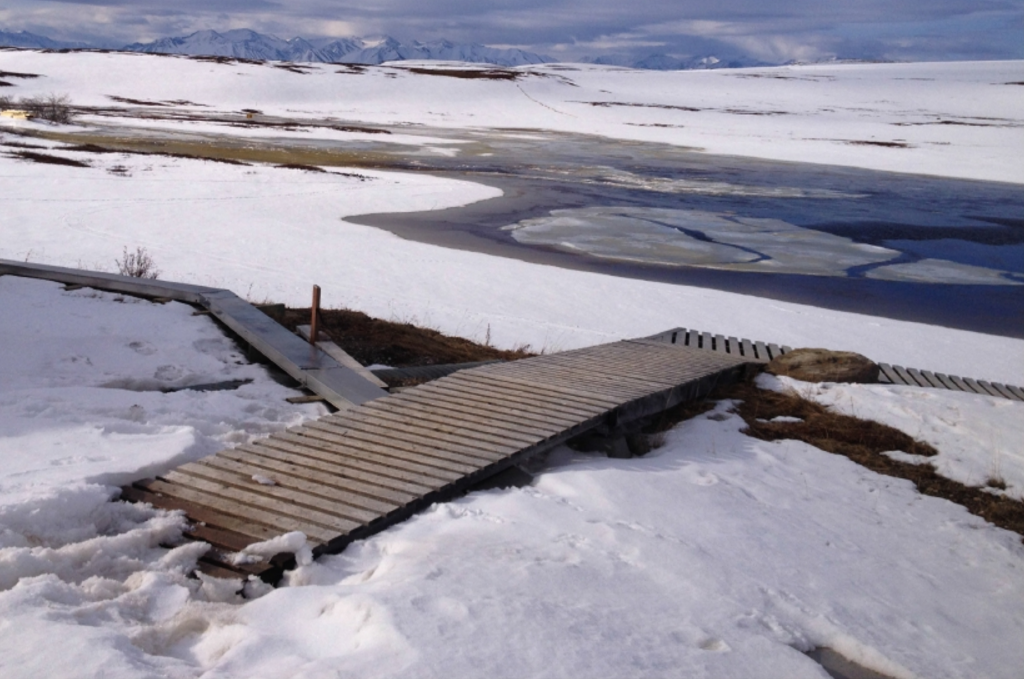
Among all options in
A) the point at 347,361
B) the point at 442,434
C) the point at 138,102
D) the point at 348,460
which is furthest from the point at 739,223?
the point at 138,102

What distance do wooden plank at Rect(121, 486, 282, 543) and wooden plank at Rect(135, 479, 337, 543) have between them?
18 mm

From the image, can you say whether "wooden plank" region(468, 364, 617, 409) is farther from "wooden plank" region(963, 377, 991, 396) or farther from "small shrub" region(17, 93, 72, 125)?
"small shrub" region(17, 93, 72, 125)

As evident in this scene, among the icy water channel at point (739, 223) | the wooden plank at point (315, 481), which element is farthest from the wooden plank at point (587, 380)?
the icy water channel at point (739, 223)

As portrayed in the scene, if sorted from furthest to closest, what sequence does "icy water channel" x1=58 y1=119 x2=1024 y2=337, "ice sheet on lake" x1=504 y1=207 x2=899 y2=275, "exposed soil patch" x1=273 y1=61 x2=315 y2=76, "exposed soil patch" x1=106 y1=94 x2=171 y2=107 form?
"exposed soil patch" x1=273 y1=61 x2=315 y2=76 < "exposed soil patch" x1=106 y1=94 x2=171 y2=107 < "ice sheet on lake" x1=504 y1=207 x2=899 y2=275 < "icy water channel" x1=58 y1=119 x2=1024 y2=337

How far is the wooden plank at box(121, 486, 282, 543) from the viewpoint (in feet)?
14.5

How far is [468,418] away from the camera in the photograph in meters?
6.16

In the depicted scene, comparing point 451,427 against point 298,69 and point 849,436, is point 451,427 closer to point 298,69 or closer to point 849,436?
point 849,436

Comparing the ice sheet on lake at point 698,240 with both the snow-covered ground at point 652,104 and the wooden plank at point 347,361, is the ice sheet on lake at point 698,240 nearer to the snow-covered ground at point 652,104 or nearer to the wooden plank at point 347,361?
the wooden plank at point 347,361

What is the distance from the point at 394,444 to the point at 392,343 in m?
3.82

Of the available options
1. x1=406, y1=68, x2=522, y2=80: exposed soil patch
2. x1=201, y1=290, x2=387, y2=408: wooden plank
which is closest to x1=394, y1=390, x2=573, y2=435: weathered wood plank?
x1=201, y1=290, x2=387, y2=408: wooden plank

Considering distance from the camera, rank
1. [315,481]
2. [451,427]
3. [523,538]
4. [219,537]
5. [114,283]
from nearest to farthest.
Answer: [219,537] → [523,538] → [315,481] → [451,427] → [114,283]

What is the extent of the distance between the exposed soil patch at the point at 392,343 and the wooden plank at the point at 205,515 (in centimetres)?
376

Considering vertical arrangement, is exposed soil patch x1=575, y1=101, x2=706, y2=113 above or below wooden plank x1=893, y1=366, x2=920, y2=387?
above

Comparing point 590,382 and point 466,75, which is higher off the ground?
point 466,75
